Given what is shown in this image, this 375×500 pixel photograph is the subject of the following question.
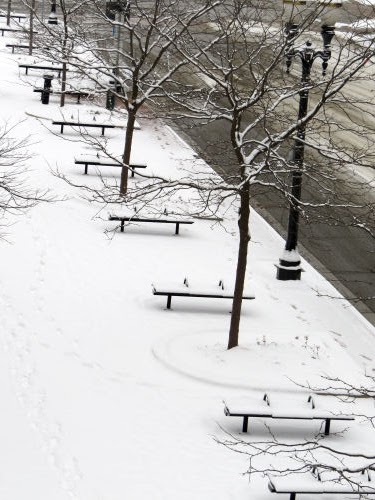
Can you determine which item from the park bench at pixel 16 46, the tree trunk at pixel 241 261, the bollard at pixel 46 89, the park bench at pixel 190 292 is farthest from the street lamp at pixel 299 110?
the park bench at pixel 16 46

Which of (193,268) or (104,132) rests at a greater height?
(104,132)

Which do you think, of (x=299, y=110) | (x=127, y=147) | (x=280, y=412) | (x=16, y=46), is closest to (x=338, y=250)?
(x=299, y=110)

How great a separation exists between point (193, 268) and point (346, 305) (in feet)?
9.87

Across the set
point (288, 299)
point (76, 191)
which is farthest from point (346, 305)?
point (76, 191)

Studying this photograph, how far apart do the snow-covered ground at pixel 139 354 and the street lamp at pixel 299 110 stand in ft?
1.19

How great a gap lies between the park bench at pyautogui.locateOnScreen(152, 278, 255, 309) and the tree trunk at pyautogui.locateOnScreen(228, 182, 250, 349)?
1.70 meters

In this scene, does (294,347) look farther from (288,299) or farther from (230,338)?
(288,299)

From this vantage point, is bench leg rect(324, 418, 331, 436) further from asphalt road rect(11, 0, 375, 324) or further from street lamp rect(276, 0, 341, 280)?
asphalt road rect(11, 0, 375, 324)

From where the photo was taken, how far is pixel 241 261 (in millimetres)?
14914

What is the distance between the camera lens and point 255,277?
1927 centimetres

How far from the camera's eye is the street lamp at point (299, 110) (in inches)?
572

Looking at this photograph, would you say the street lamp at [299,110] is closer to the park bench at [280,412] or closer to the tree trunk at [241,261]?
the tree trunk at [241,261]

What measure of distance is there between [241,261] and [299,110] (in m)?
3.80

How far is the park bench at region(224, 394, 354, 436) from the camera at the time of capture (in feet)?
42.1
